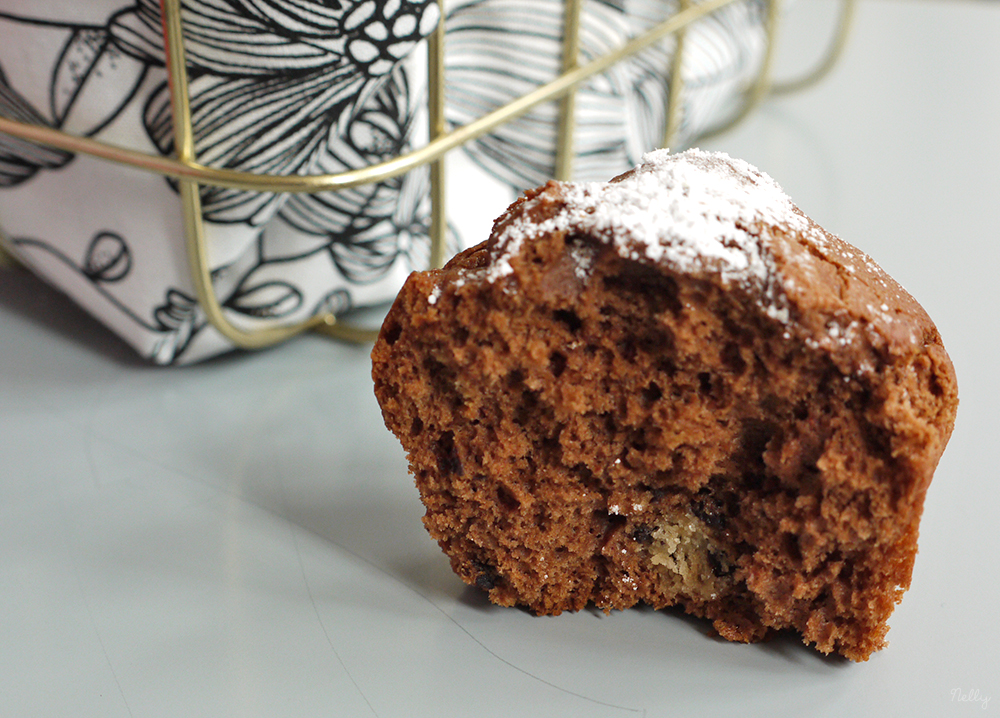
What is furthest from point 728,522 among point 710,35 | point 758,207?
point 710,35

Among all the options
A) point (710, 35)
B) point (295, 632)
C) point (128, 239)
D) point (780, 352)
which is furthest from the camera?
point (710, 35)

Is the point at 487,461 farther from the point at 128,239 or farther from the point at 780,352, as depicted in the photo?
the point at 128,239

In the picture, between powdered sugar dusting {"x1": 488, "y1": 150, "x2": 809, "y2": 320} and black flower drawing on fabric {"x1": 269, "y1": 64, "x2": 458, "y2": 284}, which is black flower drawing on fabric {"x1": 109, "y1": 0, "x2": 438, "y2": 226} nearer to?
black flower drawing on fabric {"x1": 269, "y1": 64, "x2": 458, "y2": 284}

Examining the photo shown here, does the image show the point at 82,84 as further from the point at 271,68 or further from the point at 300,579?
the point at 300,579

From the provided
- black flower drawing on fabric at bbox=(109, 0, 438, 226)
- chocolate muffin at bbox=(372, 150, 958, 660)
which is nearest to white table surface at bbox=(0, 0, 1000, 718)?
chocolate muffin at bbox=(372, 150, 958, 660)

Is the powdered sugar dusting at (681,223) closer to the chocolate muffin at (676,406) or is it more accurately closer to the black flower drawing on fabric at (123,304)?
the chocolate muffin at (676,406)

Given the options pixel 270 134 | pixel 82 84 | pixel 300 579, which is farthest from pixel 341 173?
pixel 300 579
